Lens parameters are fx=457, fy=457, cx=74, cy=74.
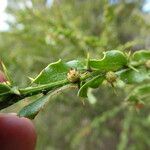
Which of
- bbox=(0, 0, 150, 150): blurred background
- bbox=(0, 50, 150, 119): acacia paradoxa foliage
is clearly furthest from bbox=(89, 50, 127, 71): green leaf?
bbox=(0, 0, 150, 150): blurred background

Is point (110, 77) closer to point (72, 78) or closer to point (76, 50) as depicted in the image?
point (72, 78)

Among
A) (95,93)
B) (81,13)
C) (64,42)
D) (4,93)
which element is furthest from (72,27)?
(4,93)

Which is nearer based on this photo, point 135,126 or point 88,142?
point 135,126

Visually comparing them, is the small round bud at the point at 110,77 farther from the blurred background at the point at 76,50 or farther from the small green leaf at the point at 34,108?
the blurred background at the point at 76,50

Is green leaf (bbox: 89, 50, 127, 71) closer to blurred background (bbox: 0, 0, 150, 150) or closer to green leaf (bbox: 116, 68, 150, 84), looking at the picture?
green leaf (bbox: 116, 68, 150, 84)

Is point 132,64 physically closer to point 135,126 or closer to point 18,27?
point 18,27

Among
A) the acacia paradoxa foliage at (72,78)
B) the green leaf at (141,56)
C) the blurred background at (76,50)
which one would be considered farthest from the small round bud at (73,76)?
the blurred background at (76,50)

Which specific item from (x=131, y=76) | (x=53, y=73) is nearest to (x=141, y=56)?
(x=131, y=76)
